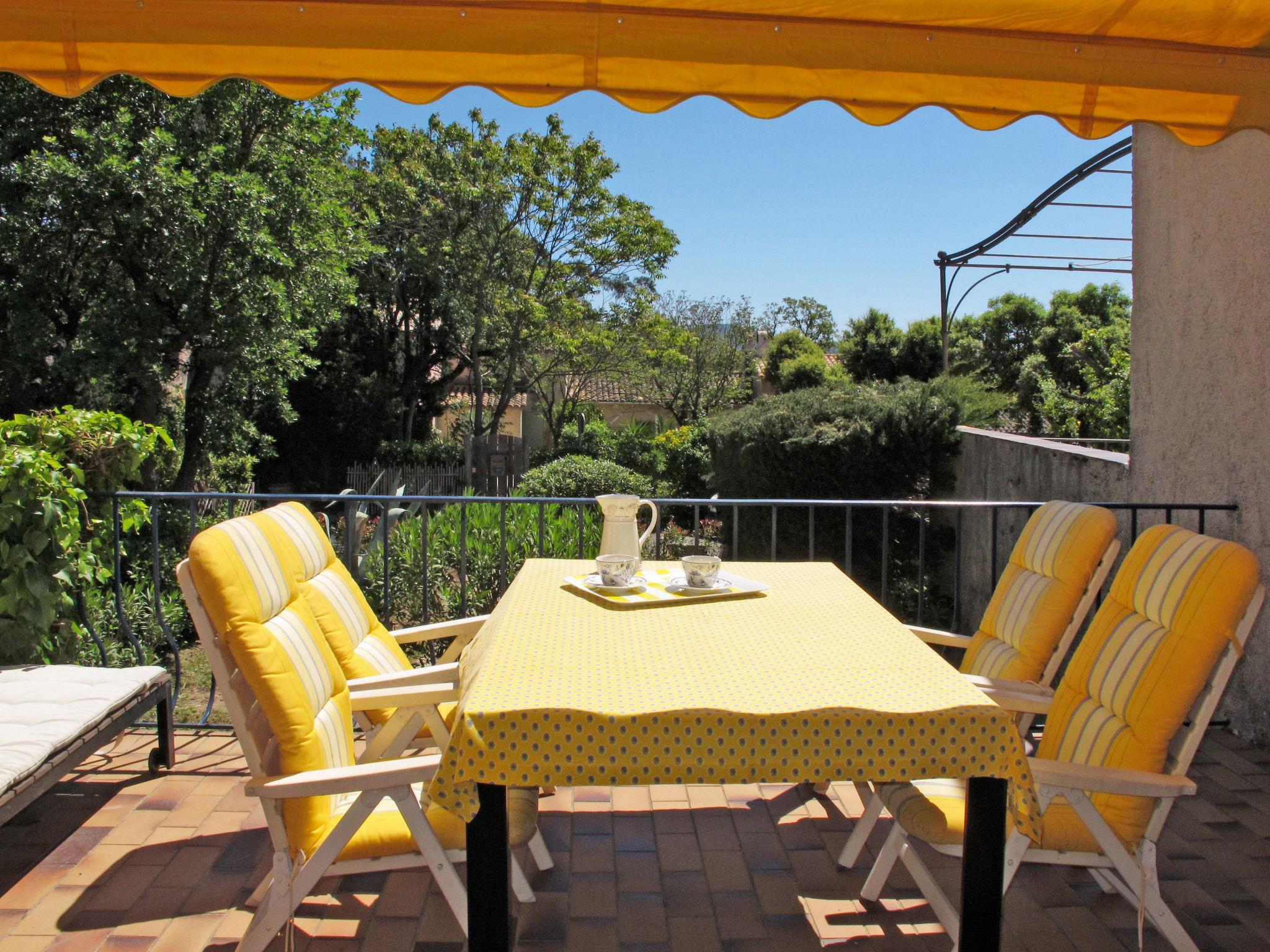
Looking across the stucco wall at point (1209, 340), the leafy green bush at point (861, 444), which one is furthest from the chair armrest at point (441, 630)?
the leafy green bush at point (861, 444)

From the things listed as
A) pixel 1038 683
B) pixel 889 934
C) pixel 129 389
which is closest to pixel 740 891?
pixel 889 934

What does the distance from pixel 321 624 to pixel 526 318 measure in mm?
15724

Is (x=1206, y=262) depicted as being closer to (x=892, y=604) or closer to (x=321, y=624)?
(x=321, y=624)

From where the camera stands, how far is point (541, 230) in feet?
58.9

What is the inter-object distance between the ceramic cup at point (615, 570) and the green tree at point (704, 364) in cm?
1947

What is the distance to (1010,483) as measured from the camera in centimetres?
781

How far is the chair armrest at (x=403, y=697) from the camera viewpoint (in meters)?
2.03

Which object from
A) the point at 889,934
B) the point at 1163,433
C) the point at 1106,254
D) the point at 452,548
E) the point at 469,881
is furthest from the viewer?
the point at 1106,254

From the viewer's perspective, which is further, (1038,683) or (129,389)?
(129,389)

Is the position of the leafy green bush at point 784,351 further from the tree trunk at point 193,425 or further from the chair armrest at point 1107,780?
the chair armrest at point 1107,780

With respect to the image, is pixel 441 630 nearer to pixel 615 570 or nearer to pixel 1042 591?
pixel 615 570

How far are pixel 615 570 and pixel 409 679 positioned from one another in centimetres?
58

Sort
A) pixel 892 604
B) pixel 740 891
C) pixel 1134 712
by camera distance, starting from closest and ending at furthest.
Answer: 1. pixel 1134 712
2. pixel 740 891
3. pixel 892 604

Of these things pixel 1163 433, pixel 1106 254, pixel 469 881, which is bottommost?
pixel 469 881
